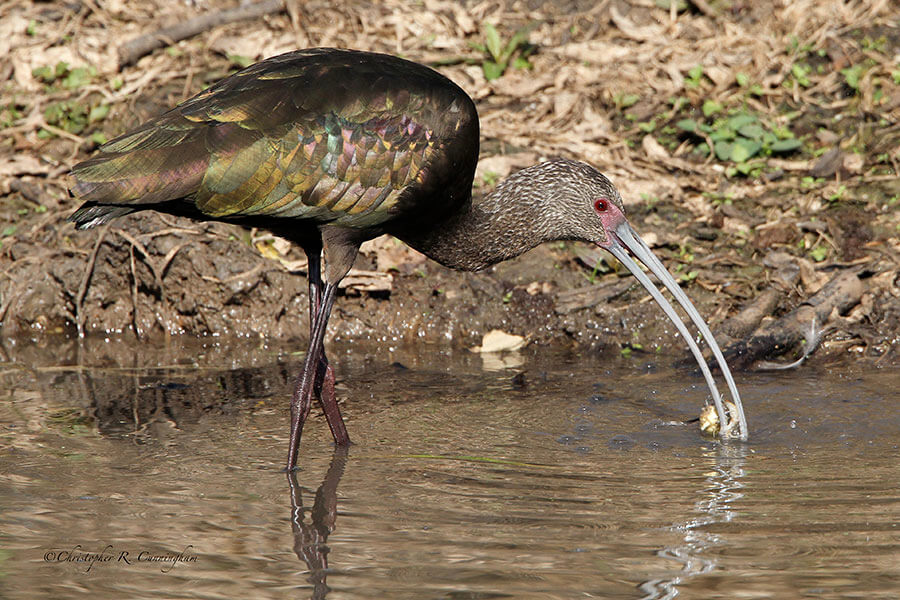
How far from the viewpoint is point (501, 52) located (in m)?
10.2

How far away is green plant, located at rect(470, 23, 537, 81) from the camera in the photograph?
1011cm

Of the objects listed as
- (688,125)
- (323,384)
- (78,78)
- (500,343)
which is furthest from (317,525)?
(78,78)

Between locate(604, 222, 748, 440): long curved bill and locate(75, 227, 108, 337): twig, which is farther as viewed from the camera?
locate(75, 227, 108, 337): twig

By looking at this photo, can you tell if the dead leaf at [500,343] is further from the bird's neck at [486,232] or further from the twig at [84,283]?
the twig at [84,283]

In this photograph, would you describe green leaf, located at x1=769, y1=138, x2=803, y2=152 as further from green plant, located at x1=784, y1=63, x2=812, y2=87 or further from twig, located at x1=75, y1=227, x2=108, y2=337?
twig, located at x1=75, y1=227, x2=108, y2=337

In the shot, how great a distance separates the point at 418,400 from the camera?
6.73 m

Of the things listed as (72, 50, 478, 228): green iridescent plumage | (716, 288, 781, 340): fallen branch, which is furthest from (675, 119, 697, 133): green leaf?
(72, 50, 478, 228): green iridescent plumage

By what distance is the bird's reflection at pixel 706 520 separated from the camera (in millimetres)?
4039

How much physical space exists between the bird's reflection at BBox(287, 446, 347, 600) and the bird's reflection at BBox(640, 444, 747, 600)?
114 cm

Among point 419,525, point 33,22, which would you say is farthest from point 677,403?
point 33,22

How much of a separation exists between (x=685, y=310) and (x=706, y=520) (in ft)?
5.56

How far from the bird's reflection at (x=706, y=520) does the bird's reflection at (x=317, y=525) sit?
1.14 meters

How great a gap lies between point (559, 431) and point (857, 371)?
6.86 feet

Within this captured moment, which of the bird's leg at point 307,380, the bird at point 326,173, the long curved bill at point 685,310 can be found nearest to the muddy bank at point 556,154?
the long curved bill at point 685,310
